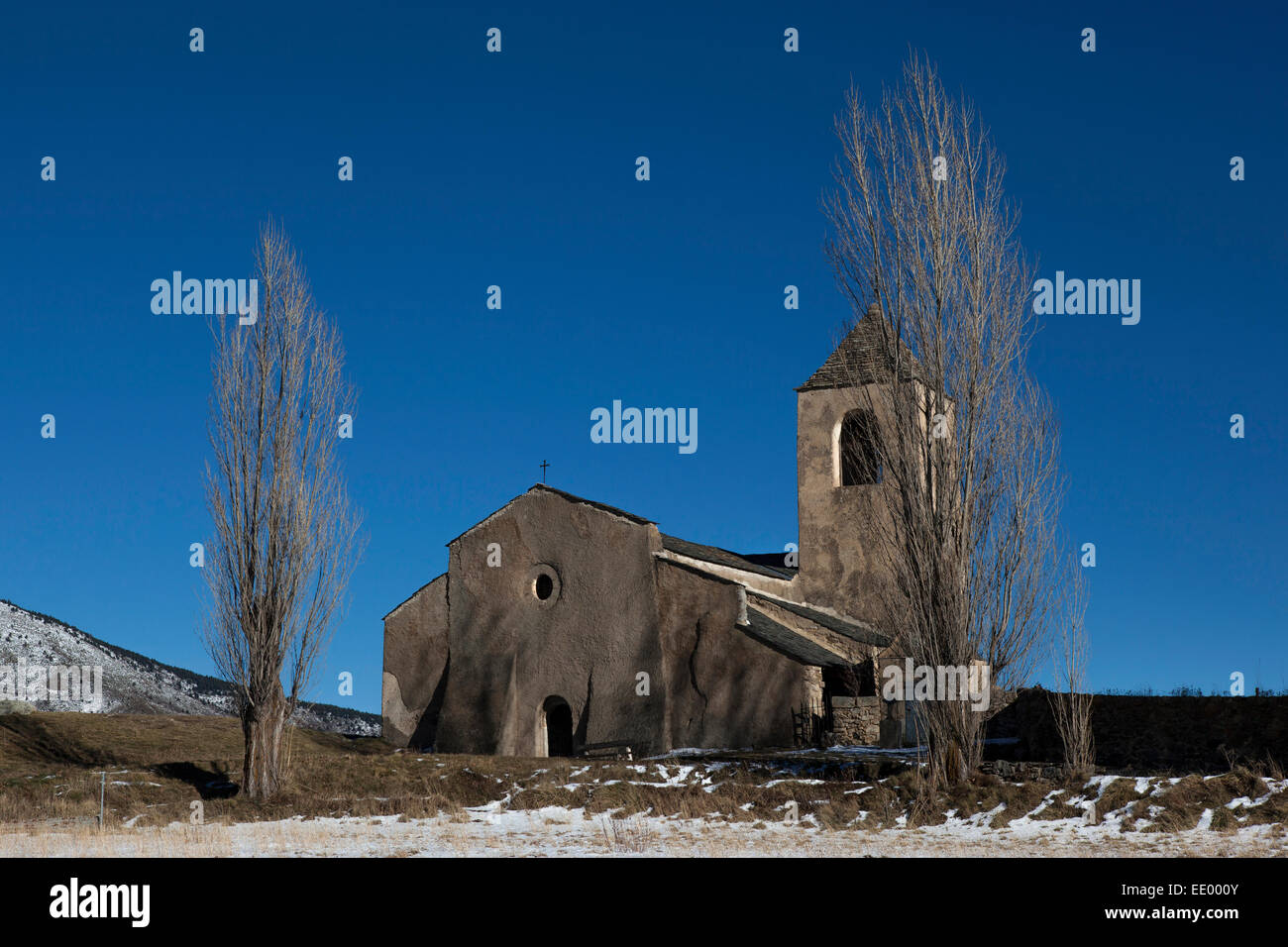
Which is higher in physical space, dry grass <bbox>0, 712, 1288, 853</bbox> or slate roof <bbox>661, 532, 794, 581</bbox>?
slate roof <bbox>661, 532, 794, 581</bbox>

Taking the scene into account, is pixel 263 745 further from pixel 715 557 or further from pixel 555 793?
pixel 715 557

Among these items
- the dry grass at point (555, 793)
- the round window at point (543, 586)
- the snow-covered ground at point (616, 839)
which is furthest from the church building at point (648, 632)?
the snow-covered ground at point (616, 839)

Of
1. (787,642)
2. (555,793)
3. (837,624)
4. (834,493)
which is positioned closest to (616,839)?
(555,793)

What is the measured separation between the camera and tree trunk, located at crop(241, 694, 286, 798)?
18406mm

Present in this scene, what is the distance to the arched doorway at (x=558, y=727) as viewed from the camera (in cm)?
2873

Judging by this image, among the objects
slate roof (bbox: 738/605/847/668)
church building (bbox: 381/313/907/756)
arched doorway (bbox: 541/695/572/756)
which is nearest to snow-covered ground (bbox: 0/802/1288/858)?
slate roof (bbox: 738/605/847/668)

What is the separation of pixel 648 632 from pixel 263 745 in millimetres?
10475

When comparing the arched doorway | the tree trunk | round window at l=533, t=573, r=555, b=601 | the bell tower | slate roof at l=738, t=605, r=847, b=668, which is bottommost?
the arched doorway

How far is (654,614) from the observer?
27188 millimetres

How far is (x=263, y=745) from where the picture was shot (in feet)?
61.1

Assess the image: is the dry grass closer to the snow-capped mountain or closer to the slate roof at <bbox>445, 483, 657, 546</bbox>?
the slate roof at <bbox>445, 483, 657, 546</bbox>

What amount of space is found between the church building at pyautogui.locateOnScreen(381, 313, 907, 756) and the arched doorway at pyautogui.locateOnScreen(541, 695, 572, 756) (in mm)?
48

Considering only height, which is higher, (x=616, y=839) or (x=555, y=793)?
(x=616, y=839)
